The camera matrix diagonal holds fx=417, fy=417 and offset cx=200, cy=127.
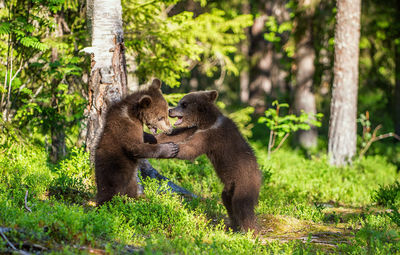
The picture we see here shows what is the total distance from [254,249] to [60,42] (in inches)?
266

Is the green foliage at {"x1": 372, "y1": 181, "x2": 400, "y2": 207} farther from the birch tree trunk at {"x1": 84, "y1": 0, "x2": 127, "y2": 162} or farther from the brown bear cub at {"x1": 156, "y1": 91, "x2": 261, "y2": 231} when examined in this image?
the birch tree trunk at {"x1": 84, "y1": 0, "x2": 127, "y2": 162}

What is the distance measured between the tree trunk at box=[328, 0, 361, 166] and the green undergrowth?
1.22 metres

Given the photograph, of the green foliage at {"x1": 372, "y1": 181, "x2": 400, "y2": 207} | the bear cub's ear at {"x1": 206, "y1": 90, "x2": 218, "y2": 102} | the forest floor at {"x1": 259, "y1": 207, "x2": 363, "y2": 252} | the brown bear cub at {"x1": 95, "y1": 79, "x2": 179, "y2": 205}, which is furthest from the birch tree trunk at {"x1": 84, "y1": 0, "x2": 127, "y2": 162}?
the green foliage at {"x1": 372, "y1": 181, "x2": 400, "y2": 207}

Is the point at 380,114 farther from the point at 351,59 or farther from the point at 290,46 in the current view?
the point at 351,59

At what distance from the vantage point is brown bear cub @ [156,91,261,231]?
5.88 m

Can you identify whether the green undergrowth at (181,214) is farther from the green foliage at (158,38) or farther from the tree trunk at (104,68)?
the green foliage at (158,38)

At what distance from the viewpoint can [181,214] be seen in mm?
5430

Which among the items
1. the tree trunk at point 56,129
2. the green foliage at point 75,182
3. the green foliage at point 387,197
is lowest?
the green foliage at point 387,197

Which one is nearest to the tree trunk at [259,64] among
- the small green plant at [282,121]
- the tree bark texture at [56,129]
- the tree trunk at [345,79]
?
the small green plant at [282,121]

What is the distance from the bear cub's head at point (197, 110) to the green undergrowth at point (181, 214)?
1121mm

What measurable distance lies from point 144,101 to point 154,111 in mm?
320

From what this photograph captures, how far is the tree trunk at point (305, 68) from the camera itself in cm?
1571

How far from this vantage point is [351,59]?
1223 cm

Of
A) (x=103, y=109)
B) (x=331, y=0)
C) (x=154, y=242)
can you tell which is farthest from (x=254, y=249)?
A: (x=331, y=0)
